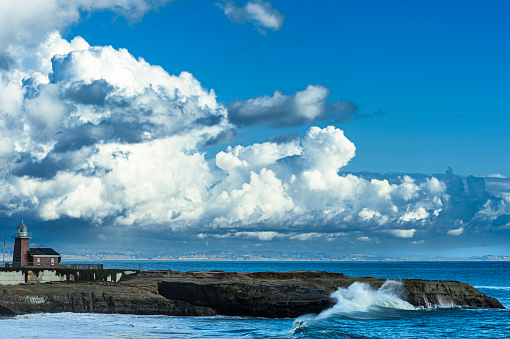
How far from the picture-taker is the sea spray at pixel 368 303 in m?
44.2

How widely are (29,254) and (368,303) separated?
158 feet

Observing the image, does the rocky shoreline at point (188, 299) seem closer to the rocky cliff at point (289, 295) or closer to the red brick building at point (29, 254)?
the rocky cliff at point (289, 295)

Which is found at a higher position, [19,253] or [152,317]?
[19,253]

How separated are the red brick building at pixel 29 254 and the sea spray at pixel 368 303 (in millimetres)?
42465

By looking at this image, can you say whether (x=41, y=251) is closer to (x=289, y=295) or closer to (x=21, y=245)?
(x=21, y=245)

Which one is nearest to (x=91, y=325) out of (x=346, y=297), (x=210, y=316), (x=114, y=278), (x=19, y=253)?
(x=210, y=316)

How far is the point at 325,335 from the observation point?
1357 inches

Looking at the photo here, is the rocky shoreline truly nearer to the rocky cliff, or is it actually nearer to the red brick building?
the rocky cliff

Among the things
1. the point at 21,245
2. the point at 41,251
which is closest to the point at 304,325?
the point at 41,251

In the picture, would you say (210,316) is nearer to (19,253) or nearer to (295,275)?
(295,275)

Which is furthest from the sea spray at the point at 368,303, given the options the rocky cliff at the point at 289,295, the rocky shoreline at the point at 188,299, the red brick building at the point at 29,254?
the red brick building at the point at 29,254

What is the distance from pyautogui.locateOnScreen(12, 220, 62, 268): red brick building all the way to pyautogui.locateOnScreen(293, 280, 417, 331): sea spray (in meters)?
42.5

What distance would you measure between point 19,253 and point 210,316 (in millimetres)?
42923

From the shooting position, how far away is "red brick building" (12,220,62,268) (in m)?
75.4
